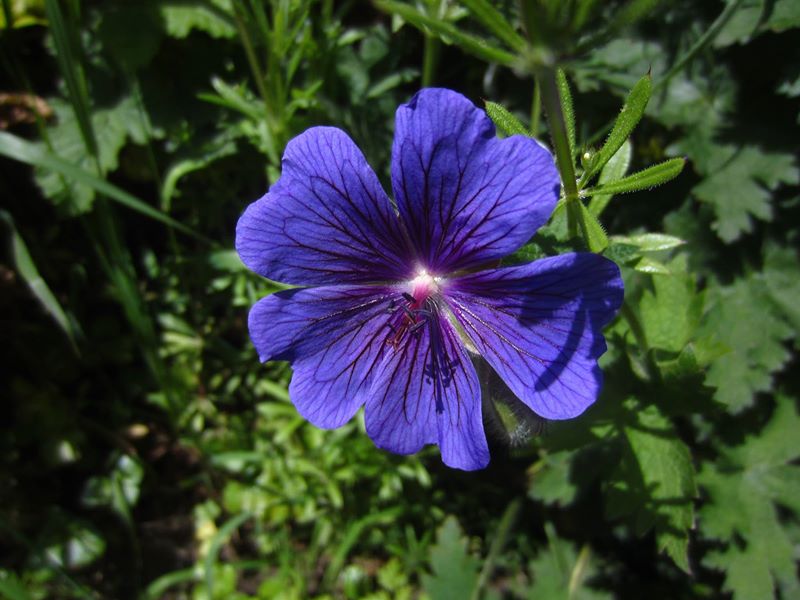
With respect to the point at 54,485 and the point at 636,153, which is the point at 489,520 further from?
the point at 54,485

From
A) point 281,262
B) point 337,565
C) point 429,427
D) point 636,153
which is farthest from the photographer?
point 337,565

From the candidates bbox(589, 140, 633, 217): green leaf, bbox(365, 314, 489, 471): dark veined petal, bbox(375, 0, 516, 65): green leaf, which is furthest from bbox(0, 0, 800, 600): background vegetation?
bbox(375, 0, 516, 65): green leaf

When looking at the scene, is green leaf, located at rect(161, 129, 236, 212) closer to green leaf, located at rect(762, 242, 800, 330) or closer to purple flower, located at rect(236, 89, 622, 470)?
purple flower, located at rect(236, 89, 622, 470)

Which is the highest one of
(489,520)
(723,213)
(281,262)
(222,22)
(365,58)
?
(222,22)

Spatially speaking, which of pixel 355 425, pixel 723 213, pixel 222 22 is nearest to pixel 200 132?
pixel 222 22

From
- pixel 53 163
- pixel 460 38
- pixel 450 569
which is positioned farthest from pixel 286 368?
pixel 460 38

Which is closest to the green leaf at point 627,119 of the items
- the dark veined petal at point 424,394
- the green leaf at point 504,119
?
the green leaf at point 504,119

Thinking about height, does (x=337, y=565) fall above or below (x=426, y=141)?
below
